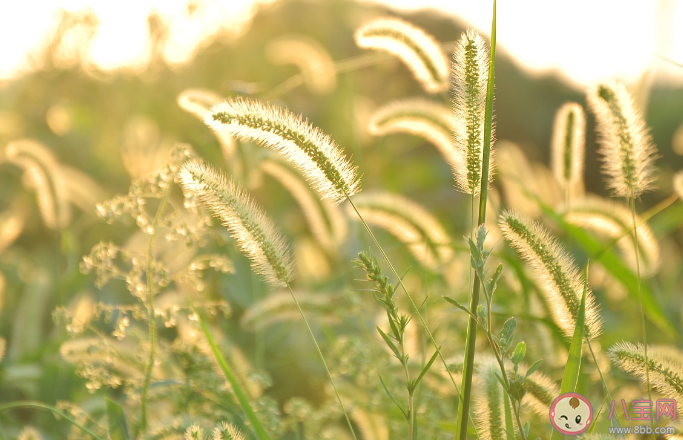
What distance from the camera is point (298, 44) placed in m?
3.86

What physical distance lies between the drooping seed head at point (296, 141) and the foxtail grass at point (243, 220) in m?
0.11

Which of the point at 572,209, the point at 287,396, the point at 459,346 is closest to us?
the point at 572,209

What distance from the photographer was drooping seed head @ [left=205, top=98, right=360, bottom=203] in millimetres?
1301

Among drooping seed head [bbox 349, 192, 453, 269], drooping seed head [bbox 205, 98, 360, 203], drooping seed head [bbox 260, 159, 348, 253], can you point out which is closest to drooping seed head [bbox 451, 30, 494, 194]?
drooping seed head [bbox 205, 98, 360, 203]

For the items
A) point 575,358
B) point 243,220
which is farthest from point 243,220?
point 575,358

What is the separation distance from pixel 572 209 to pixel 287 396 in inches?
65.9

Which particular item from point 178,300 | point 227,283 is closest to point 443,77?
point 178,300

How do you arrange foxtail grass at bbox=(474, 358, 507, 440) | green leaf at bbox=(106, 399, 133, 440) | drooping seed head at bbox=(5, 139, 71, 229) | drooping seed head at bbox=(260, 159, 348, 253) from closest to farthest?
1. foxtail grass at bbox=(474, 358, 507, 440)
2. green leaf at bbox=(106, 399, 133, 440)
3. drooping seed head at bbox=(260, 159, 348, 253)
4. drooping seed head at bbox=(5, 139, 71, 229)

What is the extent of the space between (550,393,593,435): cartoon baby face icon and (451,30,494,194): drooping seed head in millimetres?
491

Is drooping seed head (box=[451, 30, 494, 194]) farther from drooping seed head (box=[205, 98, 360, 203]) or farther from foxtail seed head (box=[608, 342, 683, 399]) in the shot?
foxtail seed head (box=[608, 342, 683, 399])

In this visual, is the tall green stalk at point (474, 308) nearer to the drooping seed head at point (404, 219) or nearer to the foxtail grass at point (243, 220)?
the foxtail grass at point (243, 220)

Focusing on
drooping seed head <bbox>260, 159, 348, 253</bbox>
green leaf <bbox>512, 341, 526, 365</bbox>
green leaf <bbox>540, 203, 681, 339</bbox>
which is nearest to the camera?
green leaf <bbox>512, 341, 526, 365</bbox>

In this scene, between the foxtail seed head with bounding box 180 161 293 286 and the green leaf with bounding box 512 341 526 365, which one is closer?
the green leaf with bounding box 512 341 526 365

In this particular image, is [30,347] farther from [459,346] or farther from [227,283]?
[459,346]
